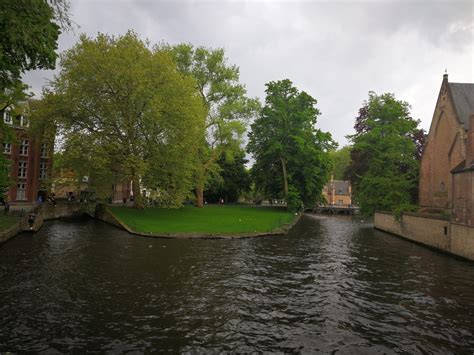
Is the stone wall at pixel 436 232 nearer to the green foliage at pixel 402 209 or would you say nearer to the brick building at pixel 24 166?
the green foliage at pixel 402 209

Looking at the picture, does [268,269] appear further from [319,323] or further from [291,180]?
[291,180]

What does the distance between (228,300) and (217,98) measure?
41257 millimetres

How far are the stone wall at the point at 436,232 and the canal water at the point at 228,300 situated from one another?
1444mm

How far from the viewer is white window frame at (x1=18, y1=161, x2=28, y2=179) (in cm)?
5056

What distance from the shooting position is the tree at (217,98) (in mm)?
48281

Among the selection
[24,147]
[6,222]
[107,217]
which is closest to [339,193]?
[107,217]

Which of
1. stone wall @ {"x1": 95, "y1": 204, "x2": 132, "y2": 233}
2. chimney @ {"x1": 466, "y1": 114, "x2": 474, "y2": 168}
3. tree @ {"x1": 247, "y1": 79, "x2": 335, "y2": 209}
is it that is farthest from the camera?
tree @ {"x1": 247, "y1": 79, "x2": 335, "y2": 209}

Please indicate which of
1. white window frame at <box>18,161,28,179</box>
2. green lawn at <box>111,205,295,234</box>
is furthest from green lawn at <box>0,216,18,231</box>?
white window frame at <box>18,161,28,179</box>

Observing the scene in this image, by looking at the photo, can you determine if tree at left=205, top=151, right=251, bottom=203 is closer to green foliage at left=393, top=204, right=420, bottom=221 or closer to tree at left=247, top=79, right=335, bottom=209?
tree at left=247, top=79, right=335, bottom=209

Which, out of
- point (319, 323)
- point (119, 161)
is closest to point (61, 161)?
point (119, 161)

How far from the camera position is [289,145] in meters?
54.9

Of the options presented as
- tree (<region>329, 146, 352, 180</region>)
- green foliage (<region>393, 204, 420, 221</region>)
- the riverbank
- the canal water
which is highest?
tree (<region>329, 146, 352, 180</region>)

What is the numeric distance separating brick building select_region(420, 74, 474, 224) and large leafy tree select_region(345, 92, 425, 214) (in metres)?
2.05

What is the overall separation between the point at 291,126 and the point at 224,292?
44.0 m
